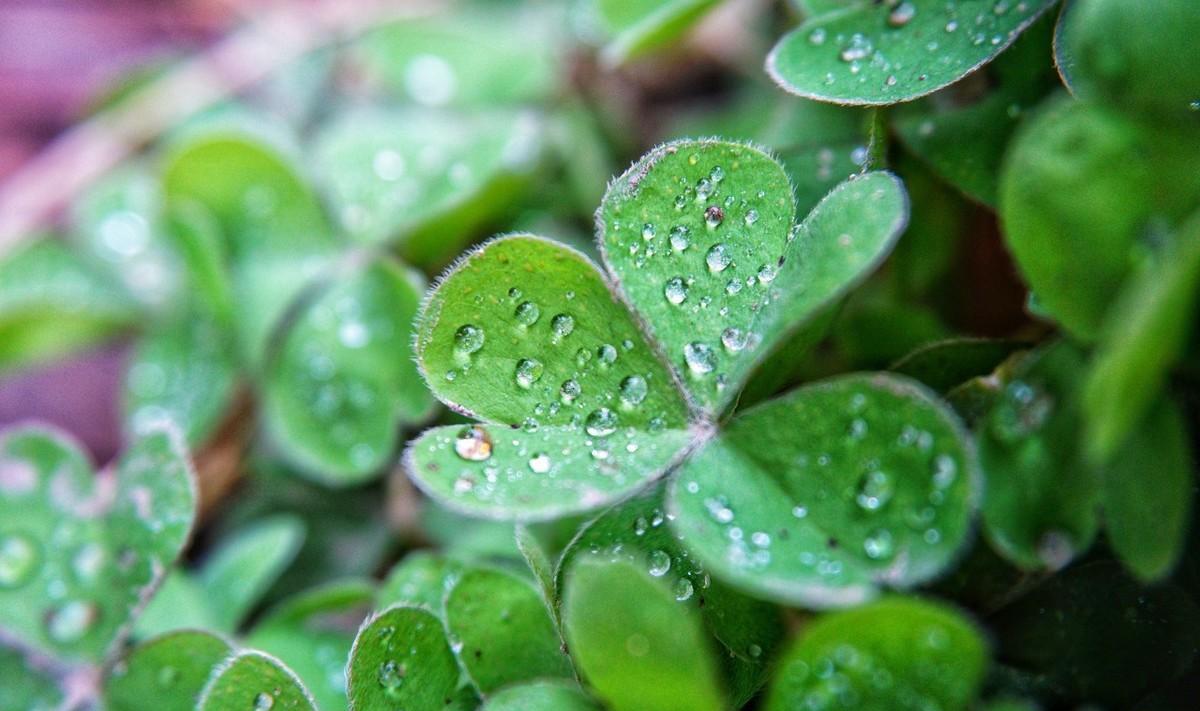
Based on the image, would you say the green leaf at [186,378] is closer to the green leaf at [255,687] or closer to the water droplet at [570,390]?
the green leaf at [255,687]

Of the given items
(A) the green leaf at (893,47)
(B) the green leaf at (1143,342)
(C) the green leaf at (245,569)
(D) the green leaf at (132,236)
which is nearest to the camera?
(B) the green leaf at (1143,342)

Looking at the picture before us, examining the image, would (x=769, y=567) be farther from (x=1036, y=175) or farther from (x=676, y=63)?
(x=676, y=63)

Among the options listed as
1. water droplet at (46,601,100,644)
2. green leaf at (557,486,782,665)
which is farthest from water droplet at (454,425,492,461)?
water droplet at (46,601,100,644)

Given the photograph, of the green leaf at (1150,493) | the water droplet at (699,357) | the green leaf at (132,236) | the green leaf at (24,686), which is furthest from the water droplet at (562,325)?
the green leaf at (132,236)

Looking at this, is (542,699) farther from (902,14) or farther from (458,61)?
(458,61)

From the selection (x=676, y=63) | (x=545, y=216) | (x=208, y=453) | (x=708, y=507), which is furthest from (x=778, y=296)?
(x=676, y=63)

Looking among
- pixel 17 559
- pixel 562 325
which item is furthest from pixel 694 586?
pixel 17 559
